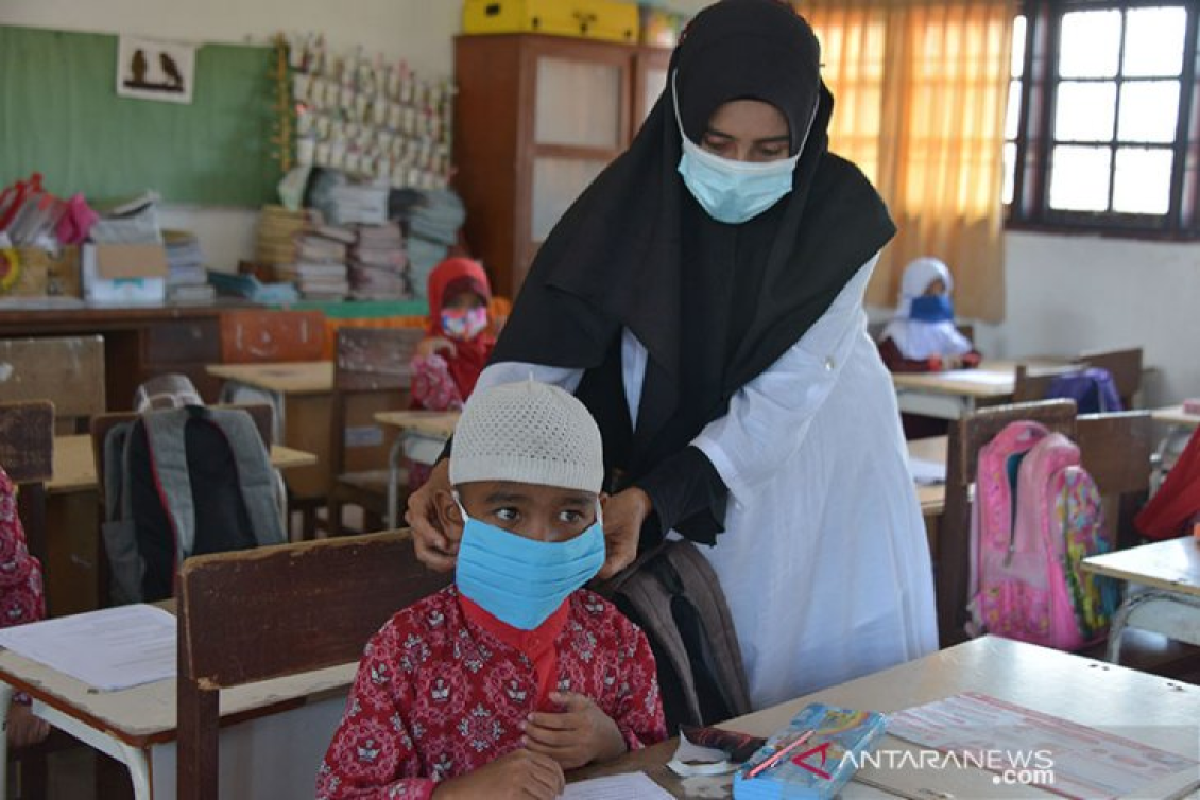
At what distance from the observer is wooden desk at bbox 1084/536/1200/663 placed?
2.77m

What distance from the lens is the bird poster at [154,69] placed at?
6.53 metres

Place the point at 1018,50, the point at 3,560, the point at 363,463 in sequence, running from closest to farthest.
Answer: the point at 3,560 → the point at 363,463 → the point at 1018,50

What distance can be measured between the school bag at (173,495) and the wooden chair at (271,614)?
4.12 ft

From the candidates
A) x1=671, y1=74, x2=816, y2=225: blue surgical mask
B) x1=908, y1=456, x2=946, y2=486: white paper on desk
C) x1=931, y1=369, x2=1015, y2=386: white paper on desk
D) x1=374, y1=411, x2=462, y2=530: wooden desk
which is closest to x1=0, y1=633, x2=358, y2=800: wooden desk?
x1=671, y1=74, x2=816, y2=225: blue surgical mask

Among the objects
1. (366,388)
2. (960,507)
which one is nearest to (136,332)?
(366,388)

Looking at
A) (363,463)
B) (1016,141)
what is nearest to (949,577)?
(363,463)

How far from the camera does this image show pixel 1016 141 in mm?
7758

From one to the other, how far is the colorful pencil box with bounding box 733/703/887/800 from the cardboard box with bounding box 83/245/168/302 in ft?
16.1

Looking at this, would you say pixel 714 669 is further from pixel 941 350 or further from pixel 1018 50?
pixel 1018 50

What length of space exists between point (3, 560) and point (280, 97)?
4855mm

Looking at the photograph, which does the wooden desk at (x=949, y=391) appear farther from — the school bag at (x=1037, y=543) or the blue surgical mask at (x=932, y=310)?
the school bag at (x=1037, y=543)

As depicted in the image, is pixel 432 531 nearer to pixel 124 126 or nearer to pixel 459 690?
pixel 459 690

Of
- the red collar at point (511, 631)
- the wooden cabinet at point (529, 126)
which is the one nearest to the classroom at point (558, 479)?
the red collar at point (511, 631)

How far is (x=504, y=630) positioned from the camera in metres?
1.67
